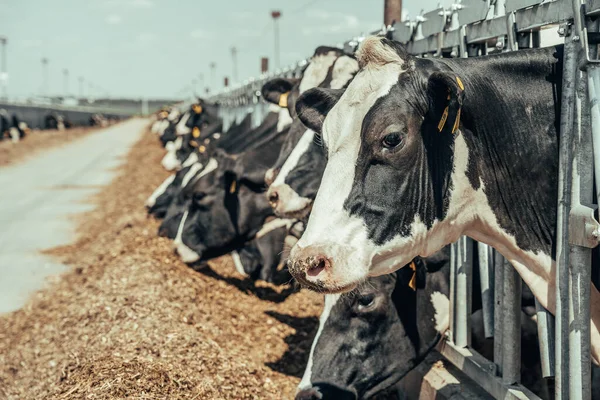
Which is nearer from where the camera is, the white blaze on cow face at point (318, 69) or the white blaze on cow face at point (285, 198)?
the white blaze on cow face at point (285, 198)

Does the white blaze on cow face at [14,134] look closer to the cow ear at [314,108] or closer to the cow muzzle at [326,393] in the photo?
the cow muzzle at [326,393]

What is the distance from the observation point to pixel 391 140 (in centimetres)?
280

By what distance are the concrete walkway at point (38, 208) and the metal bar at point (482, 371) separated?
5.21 metres

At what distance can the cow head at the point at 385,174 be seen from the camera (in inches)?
107

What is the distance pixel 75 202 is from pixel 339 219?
1463 centimetres

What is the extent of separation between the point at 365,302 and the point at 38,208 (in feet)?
42.2

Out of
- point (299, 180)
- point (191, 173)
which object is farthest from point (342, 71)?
point (191, 173)

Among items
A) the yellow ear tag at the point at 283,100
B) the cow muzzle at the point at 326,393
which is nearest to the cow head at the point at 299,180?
the yellow ear tag at the point at 283,100

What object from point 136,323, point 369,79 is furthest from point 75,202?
point 369,79

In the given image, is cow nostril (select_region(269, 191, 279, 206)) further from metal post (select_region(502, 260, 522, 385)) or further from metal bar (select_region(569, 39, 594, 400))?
metal bar (select_region(569, 39, 594, 400))

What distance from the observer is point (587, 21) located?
2.93 m

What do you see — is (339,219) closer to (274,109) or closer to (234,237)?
(234,237)

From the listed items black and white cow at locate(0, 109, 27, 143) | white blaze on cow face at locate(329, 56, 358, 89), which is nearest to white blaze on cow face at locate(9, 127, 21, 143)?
black and white cow at locate(0, 109, 27, 143)

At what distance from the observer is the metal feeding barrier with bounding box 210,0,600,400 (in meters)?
2.87
